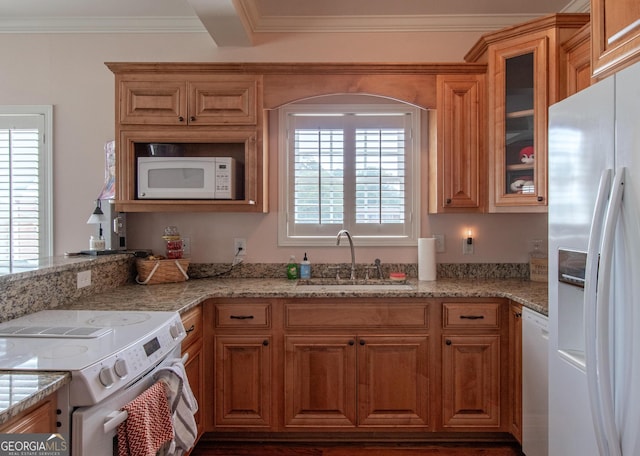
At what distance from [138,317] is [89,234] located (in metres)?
1.56

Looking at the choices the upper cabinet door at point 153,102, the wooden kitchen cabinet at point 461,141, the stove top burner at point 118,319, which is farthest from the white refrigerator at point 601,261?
the upper cabinet door at point 153,102

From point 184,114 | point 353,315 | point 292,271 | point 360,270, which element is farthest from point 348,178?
point 184,114

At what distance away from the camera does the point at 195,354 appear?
81.2 inches

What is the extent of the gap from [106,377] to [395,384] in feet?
5.15

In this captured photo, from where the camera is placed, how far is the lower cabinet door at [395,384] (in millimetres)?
2207

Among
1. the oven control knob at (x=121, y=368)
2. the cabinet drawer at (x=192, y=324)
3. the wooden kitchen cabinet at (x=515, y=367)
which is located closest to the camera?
the oven control knob at (x=121, y=368)

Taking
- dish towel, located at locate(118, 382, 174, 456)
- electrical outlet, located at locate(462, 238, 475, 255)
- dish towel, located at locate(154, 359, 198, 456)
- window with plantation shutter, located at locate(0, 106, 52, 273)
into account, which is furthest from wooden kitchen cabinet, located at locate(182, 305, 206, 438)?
electrical outlet, located at locate(462, 238, 475, 255)

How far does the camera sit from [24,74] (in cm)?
284

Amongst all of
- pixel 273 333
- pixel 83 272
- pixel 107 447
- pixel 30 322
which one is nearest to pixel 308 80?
pixel 273 333

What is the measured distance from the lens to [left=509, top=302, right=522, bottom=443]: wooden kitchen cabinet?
2.07 meters

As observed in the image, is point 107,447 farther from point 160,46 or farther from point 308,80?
point 160,46

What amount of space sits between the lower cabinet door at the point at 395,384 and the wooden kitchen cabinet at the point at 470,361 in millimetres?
125

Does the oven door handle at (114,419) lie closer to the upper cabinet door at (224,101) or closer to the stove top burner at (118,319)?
the stove top burner at (118,319)

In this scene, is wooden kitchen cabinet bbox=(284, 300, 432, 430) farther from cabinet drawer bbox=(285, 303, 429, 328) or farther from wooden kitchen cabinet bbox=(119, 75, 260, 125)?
wooden kitchen cabinet bbox=(119, 75, 260, 125)
